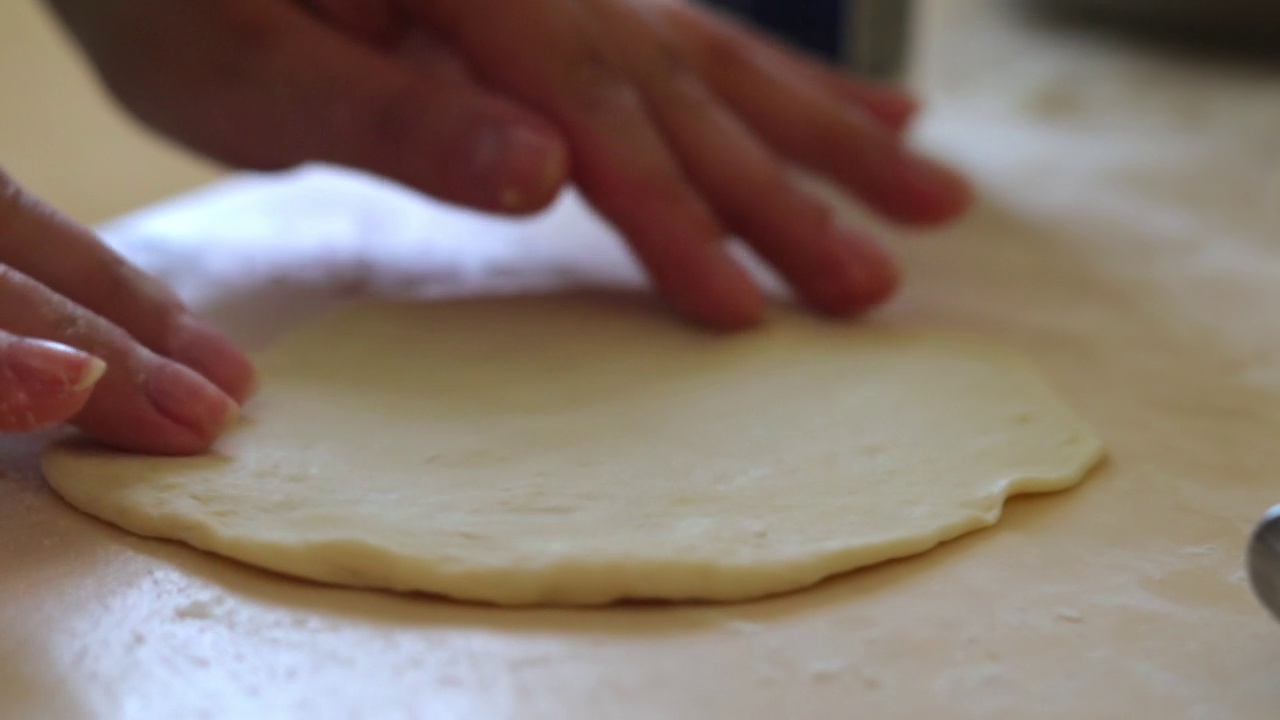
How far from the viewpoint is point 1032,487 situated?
0.72 m

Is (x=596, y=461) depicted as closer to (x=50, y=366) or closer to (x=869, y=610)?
(x=869, y=610)

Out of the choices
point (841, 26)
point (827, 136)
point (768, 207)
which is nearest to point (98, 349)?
point (768, 207)

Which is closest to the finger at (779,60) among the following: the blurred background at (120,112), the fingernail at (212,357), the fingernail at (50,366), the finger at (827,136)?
the finger at (827,136)

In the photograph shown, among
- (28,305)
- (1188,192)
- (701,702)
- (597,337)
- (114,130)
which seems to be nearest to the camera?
(701,702)

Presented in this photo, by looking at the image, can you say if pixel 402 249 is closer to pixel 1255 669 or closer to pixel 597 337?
pixel 597 337

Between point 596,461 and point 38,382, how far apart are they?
1.07ft

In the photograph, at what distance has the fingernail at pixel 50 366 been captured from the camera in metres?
0.60

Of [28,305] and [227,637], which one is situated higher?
[28,305]

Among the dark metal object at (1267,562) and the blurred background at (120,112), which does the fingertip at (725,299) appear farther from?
the blurred background at (120,112)

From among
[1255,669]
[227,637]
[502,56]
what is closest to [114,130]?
[502,56]

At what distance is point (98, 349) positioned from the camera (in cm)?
67

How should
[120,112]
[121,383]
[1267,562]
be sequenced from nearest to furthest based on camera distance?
[1267,562] → [121,383] → [120,112]

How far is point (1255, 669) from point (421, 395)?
553 millimetres

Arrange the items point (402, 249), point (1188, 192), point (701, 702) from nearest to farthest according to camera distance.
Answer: point (701, 702) < point (402, 249) < point (1188, 192)
